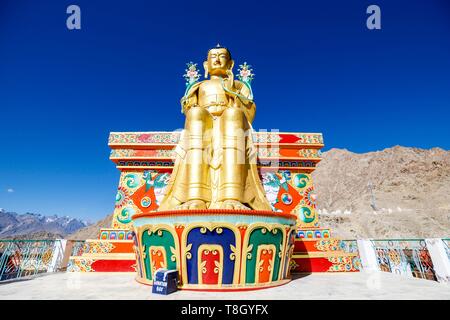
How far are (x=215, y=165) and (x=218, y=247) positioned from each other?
1.72 meters

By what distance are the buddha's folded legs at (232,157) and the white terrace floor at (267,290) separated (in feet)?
5.13

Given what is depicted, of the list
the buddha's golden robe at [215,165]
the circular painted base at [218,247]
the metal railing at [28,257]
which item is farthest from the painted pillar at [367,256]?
the metal railing at [28,257]

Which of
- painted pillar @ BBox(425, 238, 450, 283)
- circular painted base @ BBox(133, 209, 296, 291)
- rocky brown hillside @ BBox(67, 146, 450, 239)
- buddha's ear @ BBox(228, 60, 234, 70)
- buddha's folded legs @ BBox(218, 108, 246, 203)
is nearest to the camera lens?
circular painted base @ BBox(133, 209, 296, 291)

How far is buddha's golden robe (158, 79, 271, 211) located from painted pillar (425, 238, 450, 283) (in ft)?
10.9

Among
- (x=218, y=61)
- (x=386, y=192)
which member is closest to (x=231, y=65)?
(x=218, y=61)

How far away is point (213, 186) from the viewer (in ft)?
16.4

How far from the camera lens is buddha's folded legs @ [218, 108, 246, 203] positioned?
4598mm

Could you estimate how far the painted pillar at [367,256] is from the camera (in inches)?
262

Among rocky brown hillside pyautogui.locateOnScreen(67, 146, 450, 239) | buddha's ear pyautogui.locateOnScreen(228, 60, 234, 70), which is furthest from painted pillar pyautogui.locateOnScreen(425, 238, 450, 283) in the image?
rocky brown hillside pyautogui.locateOnScreen(67, 146, 450, 239)

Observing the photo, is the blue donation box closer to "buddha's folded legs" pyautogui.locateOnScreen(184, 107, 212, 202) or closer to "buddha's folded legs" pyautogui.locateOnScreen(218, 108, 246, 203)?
"buddha's folded legs" pyautogui.locateOnScreen(184, 107, 212, 202)

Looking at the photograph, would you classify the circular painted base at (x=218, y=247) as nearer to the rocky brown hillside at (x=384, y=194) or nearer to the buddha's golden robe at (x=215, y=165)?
the buddha's golden robe at (x=215, y=165)

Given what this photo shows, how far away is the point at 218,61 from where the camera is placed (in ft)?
20.8

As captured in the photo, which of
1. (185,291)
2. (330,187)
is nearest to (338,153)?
(330,187)
